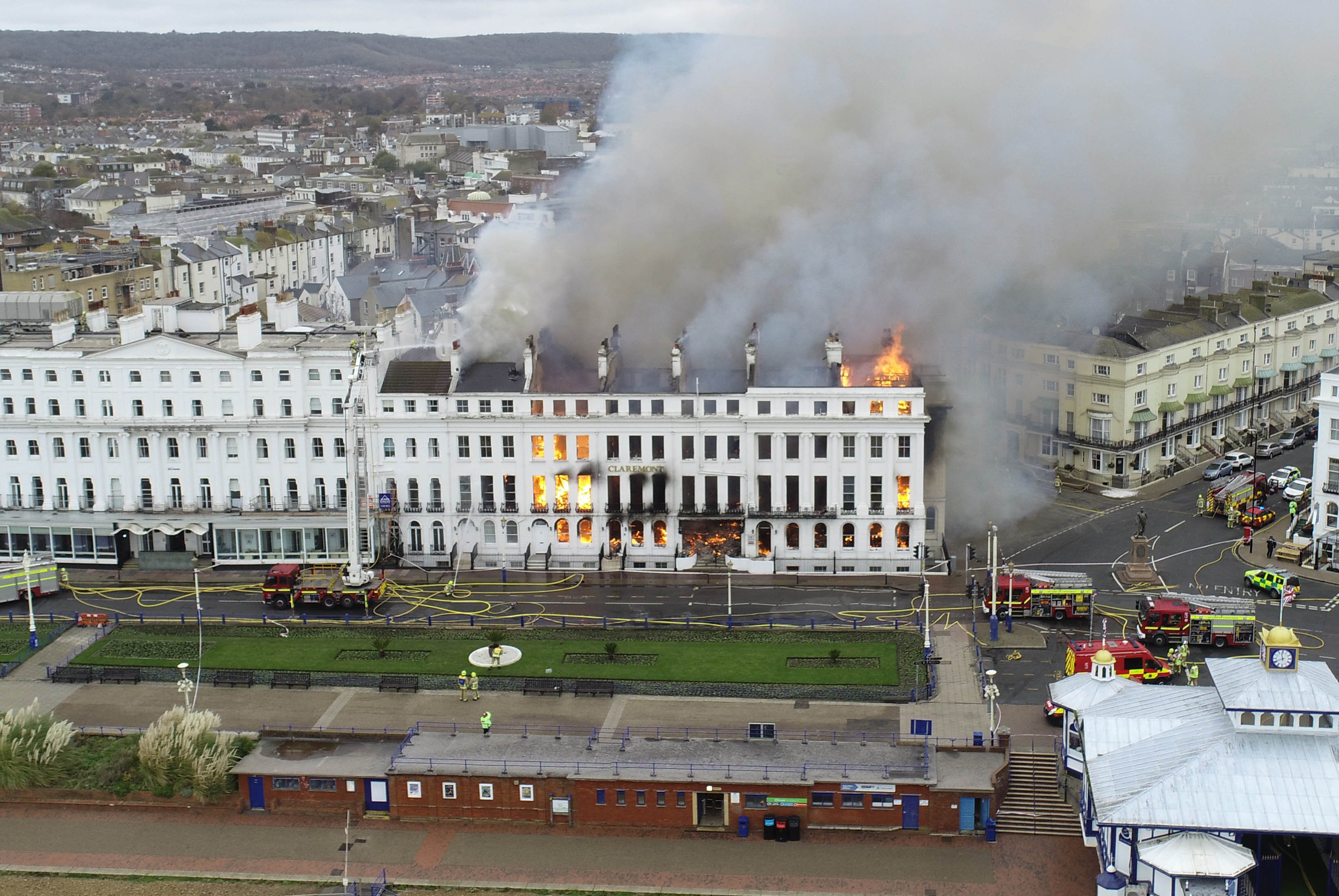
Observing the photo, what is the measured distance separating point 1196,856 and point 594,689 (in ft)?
74.2

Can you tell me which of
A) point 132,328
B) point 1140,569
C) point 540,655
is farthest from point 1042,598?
point 132,328

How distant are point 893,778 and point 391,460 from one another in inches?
1289

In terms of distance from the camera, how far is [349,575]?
68625 mm

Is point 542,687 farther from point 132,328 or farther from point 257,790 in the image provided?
point 132,328

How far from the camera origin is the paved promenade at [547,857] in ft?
146

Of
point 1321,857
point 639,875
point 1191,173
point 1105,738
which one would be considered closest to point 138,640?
point 639,875

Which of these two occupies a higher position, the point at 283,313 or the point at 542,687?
the point at 283,313

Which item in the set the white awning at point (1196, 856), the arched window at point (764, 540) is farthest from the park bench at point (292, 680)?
the white awning at point (1196, 856)

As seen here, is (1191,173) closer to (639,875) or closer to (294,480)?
(294,480)

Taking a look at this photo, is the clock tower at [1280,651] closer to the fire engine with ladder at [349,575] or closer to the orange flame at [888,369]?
the orange flame at [888,369]

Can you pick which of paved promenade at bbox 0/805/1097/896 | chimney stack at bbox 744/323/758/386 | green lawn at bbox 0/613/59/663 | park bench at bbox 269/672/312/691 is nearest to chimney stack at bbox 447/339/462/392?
chimney stack at bbox 744/323/758/386

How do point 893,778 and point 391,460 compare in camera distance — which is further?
point 391,460

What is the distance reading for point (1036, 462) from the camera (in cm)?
8594

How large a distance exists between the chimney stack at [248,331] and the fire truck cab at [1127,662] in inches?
1550
